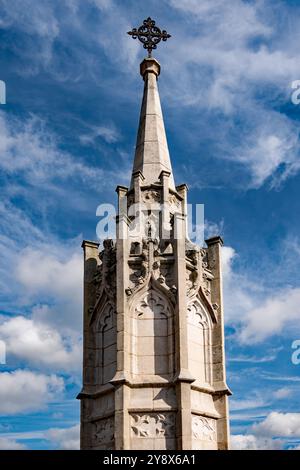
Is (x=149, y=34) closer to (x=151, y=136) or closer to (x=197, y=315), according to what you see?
(x=151, y=136)

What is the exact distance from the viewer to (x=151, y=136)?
2072cm

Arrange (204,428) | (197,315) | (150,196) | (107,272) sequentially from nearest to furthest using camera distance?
1. (204,428)
2. (197,315)
3. (107,272)
4. (150,196)

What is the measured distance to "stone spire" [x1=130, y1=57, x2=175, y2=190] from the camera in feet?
65.9

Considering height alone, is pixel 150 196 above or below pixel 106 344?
above

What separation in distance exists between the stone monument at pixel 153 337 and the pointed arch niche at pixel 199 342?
0.03 m

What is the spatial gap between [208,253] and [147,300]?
273 cm

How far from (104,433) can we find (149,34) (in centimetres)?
1393

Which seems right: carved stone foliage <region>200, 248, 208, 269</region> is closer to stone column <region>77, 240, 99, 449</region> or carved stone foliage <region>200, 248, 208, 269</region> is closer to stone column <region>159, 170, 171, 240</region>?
stone column <region>159, 170, 171, 240</region>

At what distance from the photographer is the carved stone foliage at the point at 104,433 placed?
1623 cm

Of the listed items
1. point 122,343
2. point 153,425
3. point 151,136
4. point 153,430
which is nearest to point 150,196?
point 151,136

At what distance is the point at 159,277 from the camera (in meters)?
17.2

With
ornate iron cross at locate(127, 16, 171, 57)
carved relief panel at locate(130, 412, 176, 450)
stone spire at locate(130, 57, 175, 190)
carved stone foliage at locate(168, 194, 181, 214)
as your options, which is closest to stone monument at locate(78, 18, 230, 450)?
carved relief panel at locate(130, 412, 176, 450)
